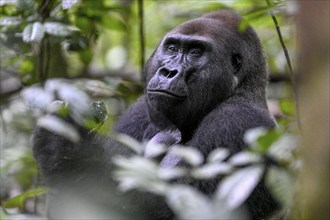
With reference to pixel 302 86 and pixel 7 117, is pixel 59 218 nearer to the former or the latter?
pixel 7 117

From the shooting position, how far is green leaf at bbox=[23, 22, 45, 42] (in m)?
4.22

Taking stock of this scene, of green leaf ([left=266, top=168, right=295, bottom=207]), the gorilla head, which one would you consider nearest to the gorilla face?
the gorilla head

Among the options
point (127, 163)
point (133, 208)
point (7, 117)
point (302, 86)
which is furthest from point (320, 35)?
point (7, 117)

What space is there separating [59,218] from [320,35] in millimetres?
2555

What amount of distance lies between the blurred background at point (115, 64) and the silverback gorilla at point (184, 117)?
0.63 ft

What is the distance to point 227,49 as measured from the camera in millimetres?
4457

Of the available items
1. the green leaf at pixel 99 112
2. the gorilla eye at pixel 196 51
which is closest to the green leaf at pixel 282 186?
the green leaf at pixel 99 112

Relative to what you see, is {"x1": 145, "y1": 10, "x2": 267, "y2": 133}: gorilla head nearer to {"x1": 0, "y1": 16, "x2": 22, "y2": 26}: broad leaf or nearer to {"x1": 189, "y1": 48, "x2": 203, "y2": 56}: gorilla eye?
{"x1": 189, "y1": 48, "x2": 203, "y2": 56}: gorilla eye

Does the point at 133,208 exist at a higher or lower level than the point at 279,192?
lower

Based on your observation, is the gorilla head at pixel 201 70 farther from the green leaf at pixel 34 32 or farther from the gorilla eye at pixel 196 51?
the green leaf at pixel 34 32

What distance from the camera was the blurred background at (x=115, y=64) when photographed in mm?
2104

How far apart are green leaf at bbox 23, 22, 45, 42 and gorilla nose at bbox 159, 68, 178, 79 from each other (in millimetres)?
781

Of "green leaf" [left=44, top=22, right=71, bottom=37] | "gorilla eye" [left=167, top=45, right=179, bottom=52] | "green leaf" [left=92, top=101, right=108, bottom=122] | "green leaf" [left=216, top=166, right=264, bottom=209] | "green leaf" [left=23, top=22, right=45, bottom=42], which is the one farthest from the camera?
"gorilla eye" [left=167, top=45, right=179, bottom=52]

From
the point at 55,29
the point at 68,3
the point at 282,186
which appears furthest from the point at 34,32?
the point at 282,186
